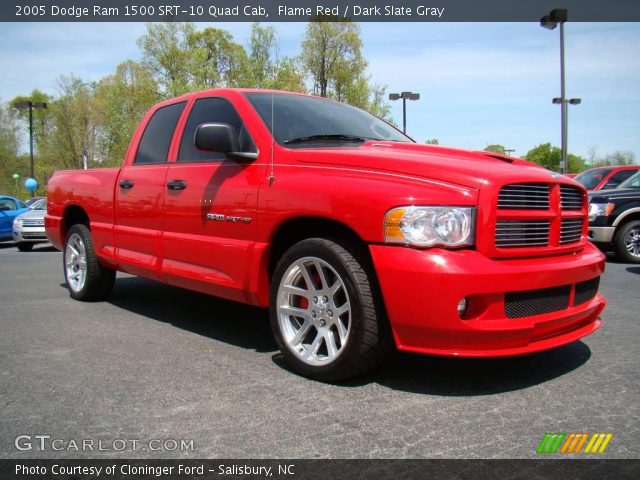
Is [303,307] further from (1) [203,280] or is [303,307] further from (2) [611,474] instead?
(2) [611,474]

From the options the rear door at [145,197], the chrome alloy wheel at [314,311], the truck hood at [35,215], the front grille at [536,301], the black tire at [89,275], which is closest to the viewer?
the front grille at [536,301]

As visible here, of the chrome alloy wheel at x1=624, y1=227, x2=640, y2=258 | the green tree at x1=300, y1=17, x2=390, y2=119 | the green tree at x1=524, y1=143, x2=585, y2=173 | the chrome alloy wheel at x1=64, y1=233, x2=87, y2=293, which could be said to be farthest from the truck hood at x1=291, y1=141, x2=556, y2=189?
the green tree at x1=524, y1=143, x2=585, y2=173

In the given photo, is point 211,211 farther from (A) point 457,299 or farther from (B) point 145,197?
(A) point 457,299

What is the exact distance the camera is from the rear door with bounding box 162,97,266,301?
3.77 m

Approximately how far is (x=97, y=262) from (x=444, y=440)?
4.26 m

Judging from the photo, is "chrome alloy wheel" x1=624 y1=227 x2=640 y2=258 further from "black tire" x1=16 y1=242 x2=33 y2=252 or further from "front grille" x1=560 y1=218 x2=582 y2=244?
"black tire" x1=16 y1=242 x2=33 y2=252

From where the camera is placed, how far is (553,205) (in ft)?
10.6

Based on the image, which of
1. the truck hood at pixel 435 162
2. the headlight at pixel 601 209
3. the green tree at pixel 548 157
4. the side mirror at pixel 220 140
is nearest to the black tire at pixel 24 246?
the side mirror at pixel 220 140

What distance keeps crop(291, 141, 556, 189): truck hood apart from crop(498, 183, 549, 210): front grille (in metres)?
0.04

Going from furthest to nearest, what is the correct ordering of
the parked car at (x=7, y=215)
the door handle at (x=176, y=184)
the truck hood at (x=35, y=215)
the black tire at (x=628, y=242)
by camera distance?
the parked car at (x=7, y=215) < the truck hood at (x=35, y=215) < the black tire at (x=628, y=242) < the door handle at (x=176, y=184)

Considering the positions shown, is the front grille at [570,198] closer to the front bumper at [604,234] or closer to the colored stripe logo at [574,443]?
the colored stripe logo at [574,443]

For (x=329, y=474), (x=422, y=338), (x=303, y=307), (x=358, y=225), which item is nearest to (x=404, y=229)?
(x=358, y=225)

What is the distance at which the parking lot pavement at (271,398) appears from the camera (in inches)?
97.5

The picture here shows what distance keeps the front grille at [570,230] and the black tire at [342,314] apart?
1.21 meters
